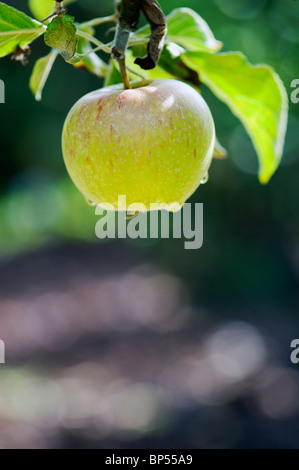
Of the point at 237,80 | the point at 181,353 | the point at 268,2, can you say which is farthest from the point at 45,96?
the point at 237,80

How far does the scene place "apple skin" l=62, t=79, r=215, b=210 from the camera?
0.40 m

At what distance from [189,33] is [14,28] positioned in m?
0.21

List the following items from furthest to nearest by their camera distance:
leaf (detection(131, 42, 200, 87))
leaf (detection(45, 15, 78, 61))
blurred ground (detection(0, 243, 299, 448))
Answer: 1. blurred ground (detection(0, 243, 299, 448))
2. leaf (detection(131, 42, 200, 87))
3. leaf (detection(45, 15, 78, 61))

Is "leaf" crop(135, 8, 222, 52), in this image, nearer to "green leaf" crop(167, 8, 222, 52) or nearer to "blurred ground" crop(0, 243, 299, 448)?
"green leaf" crop(167, 8, 222, 52)

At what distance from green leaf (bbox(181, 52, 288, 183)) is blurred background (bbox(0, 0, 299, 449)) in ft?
5.98

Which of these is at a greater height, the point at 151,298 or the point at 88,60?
the point at 151,298

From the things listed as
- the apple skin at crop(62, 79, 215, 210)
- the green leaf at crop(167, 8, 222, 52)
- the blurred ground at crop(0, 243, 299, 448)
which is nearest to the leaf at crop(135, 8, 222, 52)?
the green leaf at crop(167, 8, 222, 52)

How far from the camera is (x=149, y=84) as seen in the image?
445mm

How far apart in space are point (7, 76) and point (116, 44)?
3.98m

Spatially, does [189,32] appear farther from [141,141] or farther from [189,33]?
[141,141]

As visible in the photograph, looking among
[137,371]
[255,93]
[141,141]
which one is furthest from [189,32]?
[137,371]

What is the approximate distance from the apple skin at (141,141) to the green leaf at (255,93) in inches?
3.5

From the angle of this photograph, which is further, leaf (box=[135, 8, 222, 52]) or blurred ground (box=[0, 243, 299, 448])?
blurred ground (box=[0, 243, 299, 448])

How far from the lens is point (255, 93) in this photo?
0.51 meters
